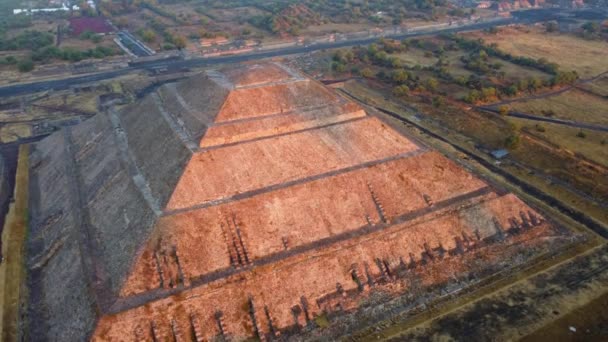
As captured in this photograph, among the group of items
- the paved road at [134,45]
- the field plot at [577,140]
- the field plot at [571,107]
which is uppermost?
the paved road at [134,45]

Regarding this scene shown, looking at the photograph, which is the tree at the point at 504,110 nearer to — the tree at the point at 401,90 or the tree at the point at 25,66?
the tree at the point at 401,90

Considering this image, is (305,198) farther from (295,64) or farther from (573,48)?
(573,48)

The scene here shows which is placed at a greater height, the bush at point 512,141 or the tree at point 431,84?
the tree at point 431,84

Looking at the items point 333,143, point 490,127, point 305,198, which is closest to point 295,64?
point 490,127

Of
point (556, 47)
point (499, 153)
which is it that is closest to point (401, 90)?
point (499, 153)

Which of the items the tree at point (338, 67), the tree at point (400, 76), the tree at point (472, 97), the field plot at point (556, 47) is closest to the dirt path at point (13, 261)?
the tree at point (338, 67)

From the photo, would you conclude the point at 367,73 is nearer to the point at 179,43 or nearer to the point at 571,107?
the point at 571,107
